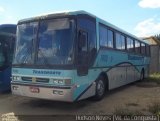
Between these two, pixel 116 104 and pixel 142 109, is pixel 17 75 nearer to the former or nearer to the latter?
pixel 116 104

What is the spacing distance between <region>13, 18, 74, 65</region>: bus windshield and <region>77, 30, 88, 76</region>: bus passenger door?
0.36 metres

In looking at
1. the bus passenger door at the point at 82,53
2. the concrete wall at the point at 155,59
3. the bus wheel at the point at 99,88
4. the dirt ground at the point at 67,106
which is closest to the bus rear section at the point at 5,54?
the dirt ground at the point at 67,106

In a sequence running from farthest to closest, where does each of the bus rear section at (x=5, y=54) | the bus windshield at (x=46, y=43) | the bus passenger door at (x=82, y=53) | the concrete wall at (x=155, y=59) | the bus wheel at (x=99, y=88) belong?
1. the concrete wall at (x=155, y=59)
2. the bus rear section at (x=5, y=54)
3. the bus wheel at (x=99, y=88)
4. the bus passenger door at (x=82, y=53)
5. the bus windshield at (x=46, y=43)

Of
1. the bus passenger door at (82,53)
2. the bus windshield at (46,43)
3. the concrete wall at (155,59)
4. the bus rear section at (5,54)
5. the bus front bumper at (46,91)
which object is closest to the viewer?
the bus front bumper at (46,91)

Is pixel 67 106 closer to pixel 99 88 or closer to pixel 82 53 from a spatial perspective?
pixel 99 88

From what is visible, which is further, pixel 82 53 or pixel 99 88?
pixel 99 88

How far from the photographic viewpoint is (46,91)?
8852 millimetres

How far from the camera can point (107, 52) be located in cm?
1186

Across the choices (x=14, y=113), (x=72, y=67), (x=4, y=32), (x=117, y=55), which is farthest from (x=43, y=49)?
(x=117, y=55)

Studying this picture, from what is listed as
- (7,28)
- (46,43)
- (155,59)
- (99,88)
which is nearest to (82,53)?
(46,43)

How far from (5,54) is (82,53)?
470cm

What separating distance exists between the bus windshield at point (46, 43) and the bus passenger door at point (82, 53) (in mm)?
356

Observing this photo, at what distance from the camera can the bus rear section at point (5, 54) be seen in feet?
40.2

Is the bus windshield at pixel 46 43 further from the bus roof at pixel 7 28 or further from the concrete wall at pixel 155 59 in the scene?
the concrete wall at pixel 155 59
